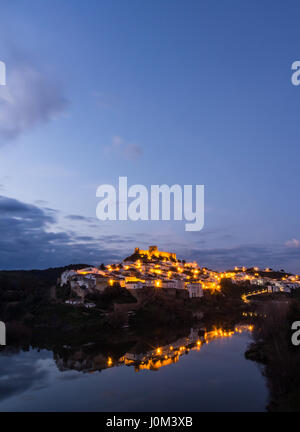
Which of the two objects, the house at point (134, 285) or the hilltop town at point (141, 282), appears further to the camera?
the house at point (134, 285)

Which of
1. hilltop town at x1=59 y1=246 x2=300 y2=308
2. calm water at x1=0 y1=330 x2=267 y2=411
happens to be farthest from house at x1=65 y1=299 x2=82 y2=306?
calm water at x1=0 y1=330 x2=267 y2=411

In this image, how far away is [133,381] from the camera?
1750 centimetres

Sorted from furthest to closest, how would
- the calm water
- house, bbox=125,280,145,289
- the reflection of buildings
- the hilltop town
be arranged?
1. house, bbox=125,280,145,289
2. the hilltop town
3. the reflection of buildings
4. the calm water

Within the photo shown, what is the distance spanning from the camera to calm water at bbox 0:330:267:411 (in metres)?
14.0

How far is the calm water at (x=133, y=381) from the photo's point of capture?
1398 cm

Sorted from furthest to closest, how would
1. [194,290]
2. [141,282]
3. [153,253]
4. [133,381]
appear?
[153,253], [194,290], [141,282], [133,381]

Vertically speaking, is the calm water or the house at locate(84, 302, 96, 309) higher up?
the house at locate(84, 302, 96, 309)

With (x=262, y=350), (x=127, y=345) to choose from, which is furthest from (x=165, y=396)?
(x=127, y=345)

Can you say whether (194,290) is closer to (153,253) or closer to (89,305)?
(89,305)

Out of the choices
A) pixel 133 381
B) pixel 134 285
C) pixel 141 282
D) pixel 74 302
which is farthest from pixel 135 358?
pixel 141 282

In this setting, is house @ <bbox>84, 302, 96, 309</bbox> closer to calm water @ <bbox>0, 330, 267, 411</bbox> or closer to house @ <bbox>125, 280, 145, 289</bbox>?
house @ <bbox>125, 280, 145, 289</bbox>

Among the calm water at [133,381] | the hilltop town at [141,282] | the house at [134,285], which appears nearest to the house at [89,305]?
the hilltop town at [141,282]

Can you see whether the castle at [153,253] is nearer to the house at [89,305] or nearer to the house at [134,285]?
the house at [134,285]

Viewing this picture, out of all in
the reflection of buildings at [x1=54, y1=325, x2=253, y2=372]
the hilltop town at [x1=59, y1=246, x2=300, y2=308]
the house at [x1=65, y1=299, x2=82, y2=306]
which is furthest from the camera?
the hilltop town at [x1=59, y1=246, x2=300, y2=308]
